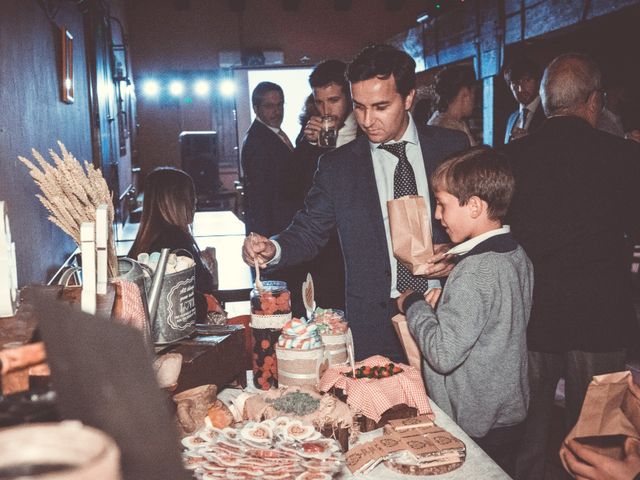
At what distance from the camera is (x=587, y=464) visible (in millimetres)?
1413

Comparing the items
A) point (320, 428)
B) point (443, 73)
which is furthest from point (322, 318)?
point (443, 73)

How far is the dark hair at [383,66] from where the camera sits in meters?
2.27

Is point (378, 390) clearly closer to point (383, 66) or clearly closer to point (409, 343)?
point (409, 343)

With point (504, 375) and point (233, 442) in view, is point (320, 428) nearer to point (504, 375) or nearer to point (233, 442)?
point (233, 442)

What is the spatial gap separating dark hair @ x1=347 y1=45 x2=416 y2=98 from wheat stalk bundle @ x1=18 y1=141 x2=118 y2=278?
1118mm

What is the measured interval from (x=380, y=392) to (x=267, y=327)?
0.43 m

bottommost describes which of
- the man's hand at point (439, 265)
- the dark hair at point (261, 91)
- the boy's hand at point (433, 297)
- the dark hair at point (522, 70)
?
the boy's hand at point (433, 297)

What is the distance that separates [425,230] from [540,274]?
2.21 feet

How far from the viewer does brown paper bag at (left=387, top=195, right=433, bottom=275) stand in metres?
2.11

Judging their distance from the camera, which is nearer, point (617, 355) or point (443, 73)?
point (617, 355)

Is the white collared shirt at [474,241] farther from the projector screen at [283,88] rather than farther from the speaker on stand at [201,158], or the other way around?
the speaker on stand at [201,158]

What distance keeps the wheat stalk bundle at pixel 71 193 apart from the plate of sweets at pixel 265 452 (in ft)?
1.64

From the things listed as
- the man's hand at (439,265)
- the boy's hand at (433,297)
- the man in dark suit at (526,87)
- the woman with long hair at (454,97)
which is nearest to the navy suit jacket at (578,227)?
the man's hand at (439,265)

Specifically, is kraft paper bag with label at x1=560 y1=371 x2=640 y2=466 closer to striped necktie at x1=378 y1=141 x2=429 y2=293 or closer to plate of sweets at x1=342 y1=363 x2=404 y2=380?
plate of sweets at x1=342 y1=363 x2=404 y2=380
